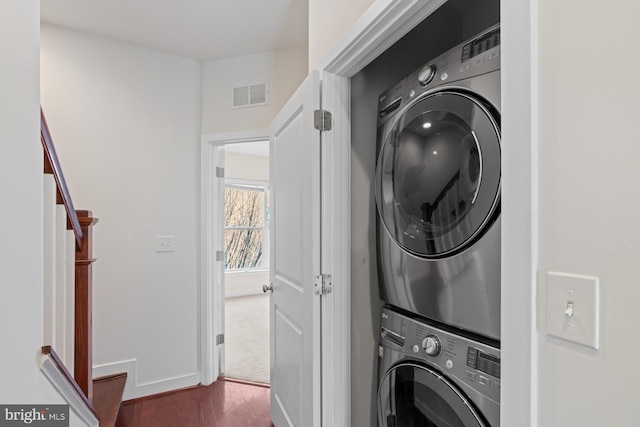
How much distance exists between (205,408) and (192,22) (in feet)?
8.89

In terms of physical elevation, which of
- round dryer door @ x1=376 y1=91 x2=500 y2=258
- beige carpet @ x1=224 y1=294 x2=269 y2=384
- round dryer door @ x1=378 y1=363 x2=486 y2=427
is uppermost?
round dryer door @ x1=376 y1=91 x2=500 y2=258

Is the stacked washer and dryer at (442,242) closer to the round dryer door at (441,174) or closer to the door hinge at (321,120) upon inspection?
the round dryer door at (441,174)

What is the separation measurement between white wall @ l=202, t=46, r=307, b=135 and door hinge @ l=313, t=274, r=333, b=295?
1686mm

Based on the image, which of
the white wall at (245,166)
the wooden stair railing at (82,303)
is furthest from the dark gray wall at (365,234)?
the white wall at (245,166)

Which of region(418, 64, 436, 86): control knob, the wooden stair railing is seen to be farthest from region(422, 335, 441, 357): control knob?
the wooden stair railing

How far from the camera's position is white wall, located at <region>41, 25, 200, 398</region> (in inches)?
97.8

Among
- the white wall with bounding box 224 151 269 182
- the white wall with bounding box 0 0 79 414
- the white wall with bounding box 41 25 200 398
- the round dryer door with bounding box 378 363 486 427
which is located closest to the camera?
the white wall with bounding box 0 0 79 414

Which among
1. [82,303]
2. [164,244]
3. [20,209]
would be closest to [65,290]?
[82,303]

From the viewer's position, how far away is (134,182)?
8.77ft

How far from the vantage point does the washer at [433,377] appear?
0.95m

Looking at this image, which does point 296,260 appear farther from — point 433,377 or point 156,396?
point 156,396
